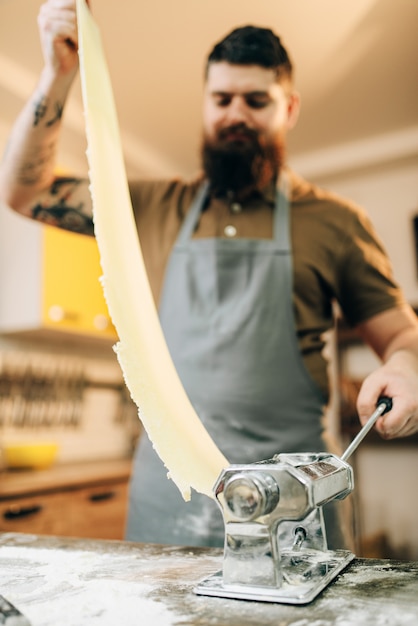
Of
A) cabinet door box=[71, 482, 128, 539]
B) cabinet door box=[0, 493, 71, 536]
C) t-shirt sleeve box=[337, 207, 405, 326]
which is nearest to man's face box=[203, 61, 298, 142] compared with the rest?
t-shirt sleeve box=[337, 207, 405, 326]

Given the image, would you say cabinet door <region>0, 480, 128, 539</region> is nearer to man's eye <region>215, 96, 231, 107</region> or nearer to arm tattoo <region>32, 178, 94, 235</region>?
arm tattoo <region>32, 178, 94, 235</region>

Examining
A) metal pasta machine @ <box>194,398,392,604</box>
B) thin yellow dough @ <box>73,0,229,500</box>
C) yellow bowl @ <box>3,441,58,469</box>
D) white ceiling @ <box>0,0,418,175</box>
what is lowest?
yellow bowl @ <box>3,441,58,469</box>

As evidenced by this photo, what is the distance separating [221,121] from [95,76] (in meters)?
0.52

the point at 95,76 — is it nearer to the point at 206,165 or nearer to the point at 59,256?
the point at 206,165

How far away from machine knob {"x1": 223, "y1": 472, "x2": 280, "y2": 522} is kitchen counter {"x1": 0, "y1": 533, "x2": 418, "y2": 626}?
81mm

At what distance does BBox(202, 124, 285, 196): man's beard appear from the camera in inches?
50.6

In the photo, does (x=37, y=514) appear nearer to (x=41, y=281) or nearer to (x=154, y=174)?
(x=41, y=281)

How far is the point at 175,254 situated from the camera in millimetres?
1241

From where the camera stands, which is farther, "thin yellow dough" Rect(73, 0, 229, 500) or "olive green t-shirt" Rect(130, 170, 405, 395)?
"olive green t-shirt" Rect(130, 170, 405, 395)

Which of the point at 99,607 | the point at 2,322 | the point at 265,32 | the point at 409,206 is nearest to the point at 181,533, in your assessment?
the point at 99,607

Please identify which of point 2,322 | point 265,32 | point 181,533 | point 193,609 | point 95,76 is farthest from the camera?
point 2,322

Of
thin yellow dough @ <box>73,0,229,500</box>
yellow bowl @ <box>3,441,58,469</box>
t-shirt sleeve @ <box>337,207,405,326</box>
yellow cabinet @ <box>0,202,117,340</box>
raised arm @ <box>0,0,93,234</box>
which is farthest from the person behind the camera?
yellow cabinet @ <box>0,202,117,340</box>

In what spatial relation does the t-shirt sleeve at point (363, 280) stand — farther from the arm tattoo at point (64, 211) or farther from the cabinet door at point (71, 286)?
the cabinet door at point (71, 286)

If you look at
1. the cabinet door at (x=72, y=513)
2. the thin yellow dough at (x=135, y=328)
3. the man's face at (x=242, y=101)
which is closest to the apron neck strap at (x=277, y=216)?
the man's face at (x=242, y=101)
